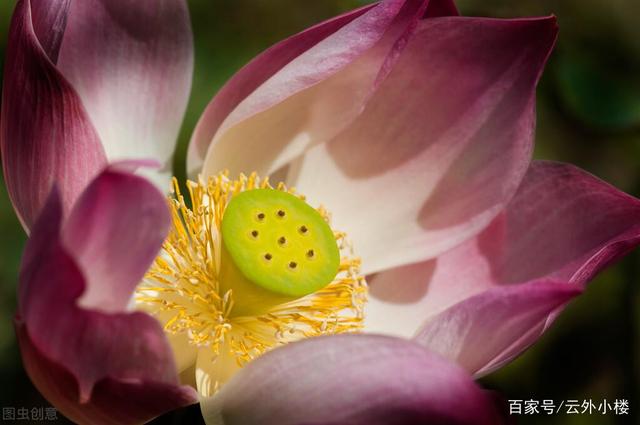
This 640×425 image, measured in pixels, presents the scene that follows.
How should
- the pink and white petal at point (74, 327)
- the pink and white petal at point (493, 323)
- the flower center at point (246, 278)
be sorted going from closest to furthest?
1. the pink and white petal at point (74, 327)
2. the pink and white petal at point (493, 323)
3. the flower center at point (246, 278)

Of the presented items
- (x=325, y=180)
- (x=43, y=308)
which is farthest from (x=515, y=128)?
(x=43, y=308)

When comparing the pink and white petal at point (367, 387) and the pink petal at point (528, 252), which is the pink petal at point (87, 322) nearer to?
the pink and white petal at point (367, 387)

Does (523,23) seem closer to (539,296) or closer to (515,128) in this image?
(515,128)

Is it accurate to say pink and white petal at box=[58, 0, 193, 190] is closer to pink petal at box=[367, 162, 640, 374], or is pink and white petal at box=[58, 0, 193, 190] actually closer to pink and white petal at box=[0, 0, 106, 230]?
pink and white petal at box=[0, 0, 106, 230]

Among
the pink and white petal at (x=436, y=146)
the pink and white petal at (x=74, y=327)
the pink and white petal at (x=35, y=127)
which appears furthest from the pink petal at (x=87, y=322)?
the pink and white petal at (x=436, y=146)

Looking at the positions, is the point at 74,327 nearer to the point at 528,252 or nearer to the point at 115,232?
the point at 115,232

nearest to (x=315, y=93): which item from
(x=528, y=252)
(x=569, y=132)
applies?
(x=528, y=252)
